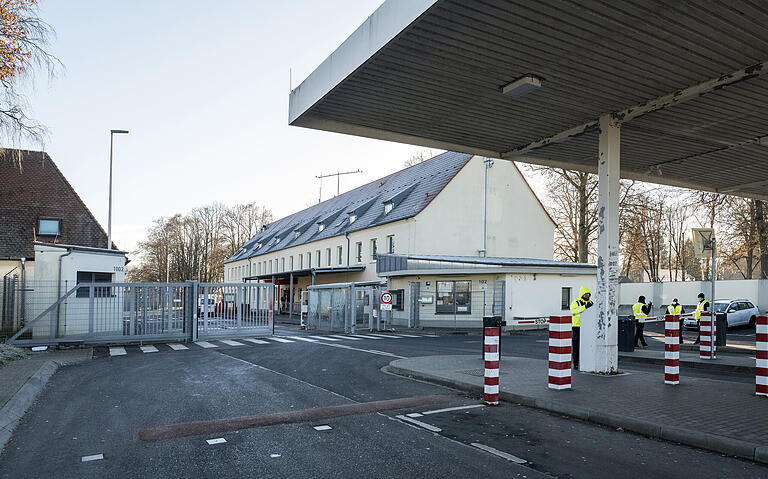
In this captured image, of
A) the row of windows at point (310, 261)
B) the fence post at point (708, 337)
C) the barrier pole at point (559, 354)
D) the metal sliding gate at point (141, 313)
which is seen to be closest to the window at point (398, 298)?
the row of windows at point (310, 261)

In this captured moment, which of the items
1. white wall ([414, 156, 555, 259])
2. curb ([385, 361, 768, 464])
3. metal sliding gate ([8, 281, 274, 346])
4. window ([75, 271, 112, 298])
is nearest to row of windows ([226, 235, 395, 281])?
white wall ([414, 156, 555, 259])

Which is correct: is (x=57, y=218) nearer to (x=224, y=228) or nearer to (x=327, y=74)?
(x=327, y=74)

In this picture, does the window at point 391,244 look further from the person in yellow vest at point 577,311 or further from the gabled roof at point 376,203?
the person in yellow vest at point 577,311

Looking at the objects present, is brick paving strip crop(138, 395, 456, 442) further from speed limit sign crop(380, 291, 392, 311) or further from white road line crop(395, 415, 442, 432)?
speed limit sign crop(380, 291, 392, 311)

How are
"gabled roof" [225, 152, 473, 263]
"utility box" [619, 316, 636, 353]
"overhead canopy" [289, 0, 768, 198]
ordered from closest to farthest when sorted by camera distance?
1. "overhead canopy" [289, 0, 768, 198]
2. "utility box" [619, 316, 636, 353]
3. "gabled roof" [225, 152, 473, 263]

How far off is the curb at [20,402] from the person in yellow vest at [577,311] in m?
9.15

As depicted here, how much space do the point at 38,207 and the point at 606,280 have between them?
3353 centimetres

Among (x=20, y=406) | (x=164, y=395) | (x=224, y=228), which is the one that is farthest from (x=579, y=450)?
(x=224, y=228)

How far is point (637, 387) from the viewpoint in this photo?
9758 millimetres

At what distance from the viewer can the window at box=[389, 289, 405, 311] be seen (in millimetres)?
34719

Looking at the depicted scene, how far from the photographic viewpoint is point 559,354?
935cm

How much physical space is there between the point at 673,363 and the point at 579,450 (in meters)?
4.89

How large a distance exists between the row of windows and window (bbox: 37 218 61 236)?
19227 millimetres

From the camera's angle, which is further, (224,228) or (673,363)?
(224,228)
